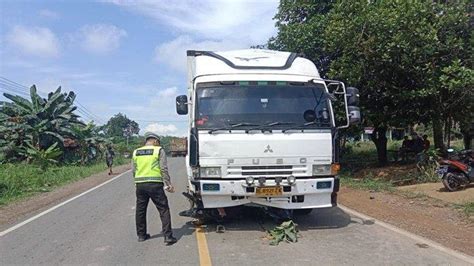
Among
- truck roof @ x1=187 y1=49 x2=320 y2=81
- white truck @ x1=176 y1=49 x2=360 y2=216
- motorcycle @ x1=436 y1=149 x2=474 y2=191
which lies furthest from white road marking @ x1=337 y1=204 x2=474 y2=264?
motorcycle @ x1=436 y1=149 x2=474 y2=191

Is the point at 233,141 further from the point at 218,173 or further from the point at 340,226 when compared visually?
the point at 340,226

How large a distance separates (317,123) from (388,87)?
8.40 meters

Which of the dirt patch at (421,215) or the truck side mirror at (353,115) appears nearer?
the dirt patch at (421,215)

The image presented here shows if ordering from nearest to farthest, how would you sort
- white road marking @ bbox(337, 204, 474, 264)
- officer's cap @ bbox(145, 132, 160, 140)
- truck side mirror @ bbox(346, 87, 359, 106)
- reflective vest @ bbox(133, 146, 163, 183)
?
white road marking @ bbox(337, 204, 474, 264), reflective vest @ bbox(133, 146, 163, 183), officer's cap @ bbox(145, 132, 160, 140), truck side mirror @ bbox(346, 87, 359, 106)

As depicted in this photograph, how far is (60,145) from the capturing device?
101ft

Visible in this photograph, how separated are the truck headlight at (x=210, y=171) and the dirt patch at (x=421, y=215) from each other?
3.41 metres

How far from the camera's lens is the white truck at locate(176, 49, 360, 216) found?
771 cm

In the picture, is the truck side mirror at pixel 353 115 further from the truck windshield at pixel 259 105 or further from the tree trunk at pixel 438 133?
the tree trunk at pixel 438 133

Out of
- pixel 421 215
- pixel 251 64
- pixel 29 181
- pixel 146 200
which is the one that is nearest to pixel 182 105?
pixel 251 64

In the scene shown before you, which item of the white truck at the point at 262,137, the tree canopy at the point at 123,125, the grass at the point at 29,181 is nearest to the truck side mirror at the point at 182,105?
the white truck at the point at 262,137

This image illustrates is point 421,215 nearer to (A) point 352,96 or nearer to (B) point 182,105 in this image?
(A) point 352,96

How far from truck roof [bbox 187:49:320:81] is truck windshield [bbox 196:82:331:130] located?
0.31 metres

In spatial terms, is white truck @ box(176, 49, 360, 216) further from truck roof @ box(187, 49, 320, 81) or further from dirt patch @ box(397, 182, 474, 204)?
dirt patch @ box(397, 182, 474, 204)

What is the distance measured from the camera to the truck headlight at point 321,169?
7.91 meters
